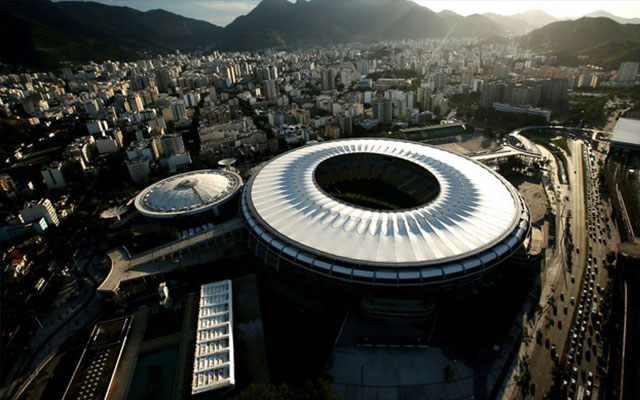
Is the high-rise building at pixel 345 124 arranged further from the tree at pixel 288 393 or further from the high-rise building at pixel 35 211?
the tree at pixel 288 393

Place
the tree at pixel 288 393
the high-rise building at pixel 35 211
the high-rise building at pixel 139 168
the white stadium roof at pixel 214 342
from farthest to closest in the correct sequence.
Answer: the high-rise building at pixel 139 168 < the high-rise building at pixel 35 211 < the white stadium roof at pixel 214 342 < the tree at pixel 288 393

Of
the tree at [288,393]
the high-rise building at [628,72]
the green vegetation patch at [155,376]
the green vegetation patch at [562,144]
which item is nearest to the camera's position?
the tree at [288,393]

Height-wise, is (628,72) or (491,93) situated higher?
(628,72)

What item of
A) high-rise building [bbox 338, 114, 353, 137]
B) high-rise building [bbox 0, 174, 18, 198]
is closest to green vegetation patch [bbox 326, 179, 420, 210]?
high-rise building [bbox 338, 114, 353, 137]

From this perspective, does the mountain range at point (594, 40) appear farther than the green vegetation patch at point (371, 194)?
Yes

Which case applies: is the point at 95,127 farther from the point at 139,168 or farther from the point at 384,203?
the point at 384,203

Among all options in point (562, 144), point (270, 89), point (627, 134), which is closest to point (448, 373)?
point (562, 144)

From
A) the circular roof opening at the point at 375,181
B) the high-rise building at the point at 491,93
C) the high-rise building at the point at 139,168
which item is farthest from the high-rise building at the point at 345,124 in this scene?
the high-rise building at the point at 491,93
